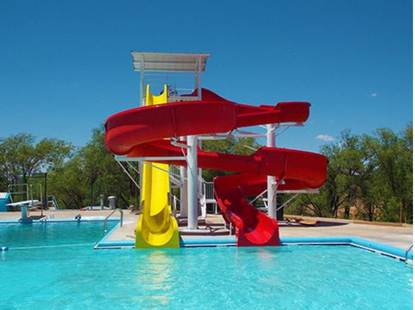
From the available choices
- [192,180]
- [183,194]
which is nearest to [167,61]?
[192,180]

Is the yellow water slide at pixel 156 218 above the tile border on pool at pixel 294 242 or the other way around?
above

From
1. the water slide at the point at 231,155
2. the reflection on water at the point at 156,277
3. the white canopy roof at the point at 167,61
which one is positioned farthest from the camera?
the white canopy roof at the point at 167,61

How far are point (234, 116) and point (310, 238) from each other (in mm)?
4022

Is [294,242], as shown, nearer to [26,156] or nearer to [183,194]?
[183,194]

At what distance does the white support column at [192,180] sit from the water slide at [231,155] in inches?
19.0

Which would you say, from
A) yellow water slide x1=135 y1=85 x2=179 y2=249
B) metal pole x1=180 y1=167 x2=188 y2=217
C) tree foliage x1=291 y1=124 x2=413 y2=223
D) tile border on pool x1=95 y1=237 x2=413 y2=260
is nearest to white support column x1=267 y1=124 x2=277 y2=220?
tile border on pool x1=95 y1=237 x2=413 y2=260

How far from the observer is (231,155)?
39.2ft

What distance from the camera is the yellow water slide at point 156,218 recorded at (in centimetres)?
1012

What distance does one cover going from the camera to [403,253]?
871 centimetres

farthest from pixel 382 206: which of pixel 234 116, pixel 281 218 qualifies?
pixel 234 116

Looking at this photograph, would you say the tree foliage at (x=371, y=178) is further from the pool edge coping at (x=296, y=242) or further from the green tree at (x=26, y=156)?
the green tree at (x=26, y=156)

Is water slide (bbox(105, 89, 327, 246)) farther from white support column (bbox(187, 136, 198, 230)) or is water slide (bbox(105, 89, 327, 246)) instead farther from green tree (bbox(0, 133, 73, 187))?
green tree (bbox(0, 133, 73, 187))

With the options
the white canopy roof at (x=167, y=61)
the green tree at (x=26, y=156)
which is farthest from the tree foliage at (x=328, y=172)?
the white canopy roof at (x=167, y=61)

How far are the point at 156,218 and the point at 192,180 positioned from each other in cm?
147
